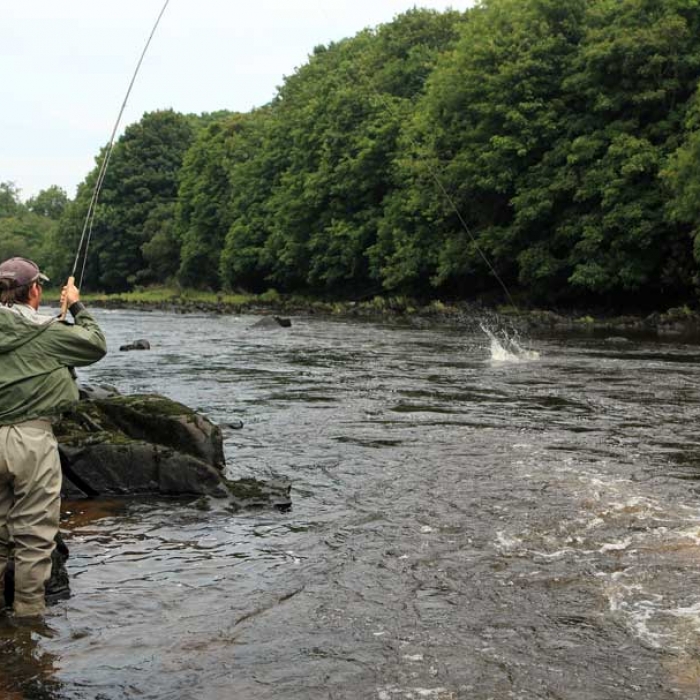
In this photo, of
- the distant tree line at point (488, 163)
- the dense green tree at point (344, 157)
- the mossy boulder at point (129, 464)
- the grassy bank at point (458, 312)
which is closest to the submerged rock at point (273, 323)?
the grassy bank at point (458, 312)

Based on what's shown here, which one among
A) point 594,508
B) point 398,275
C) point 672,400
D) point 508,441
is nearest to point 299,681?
point 594,508

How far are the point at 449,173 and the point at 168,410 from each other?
3671 cm

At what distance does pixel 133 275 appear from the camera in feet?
294

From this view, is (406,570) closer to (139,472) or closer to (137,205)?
(139,472)

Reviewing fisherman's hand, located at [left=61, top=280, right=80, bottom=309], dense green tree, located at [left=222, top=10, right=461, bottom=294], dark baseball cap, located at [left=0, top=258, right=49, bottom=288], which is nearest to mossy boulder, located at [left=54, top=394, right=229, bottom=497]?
fisherman's hand, located at [left=61, top=280, right=80, bottom=309]

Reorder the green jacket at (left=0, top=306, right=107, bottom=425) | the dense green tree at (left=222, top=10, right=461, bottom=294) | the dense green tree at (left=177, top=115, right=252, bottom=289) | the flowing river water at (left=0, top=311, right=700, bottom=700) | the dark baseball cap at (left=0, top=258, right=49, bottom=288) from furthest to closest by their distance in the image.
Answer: the dense green tree at (left=177, top=115, right=252, bottom=289), the dense green tree at (left=222, top=10, right=461, bottom=294), the dark baseball cap at (left=0, top=258, right=49, bottom=288), the green jacket at (left=0, top=306, right=107, bottom=425), the flowing river water at (left=0, top=311, right=700, bottom=700)

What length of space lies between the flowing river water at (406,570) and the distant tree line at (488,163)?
47.3 ft

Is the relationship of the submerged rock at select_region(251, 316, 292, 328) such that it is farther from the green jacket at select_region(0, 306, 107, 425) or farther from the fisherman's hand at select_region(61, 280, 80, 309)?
the green jacket at select_region(0, 306, 107, 425)

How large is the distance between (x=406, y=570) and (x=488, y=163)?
37704mm

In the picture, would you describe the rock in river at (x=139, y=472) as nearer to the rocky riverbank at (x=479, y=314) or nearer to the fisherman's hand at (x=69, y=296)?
the fisherman's hand at (x=69, y=296)

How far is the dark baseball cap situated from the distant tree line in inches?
774

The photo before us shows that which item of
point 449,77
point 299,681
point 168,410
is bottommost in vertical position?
point 299,681

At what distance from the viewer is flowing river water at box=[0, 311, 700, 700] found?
4711 millimetres

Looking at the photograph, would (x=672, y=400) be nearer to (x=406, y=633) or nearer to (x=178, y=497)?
(x=178, y=497)
